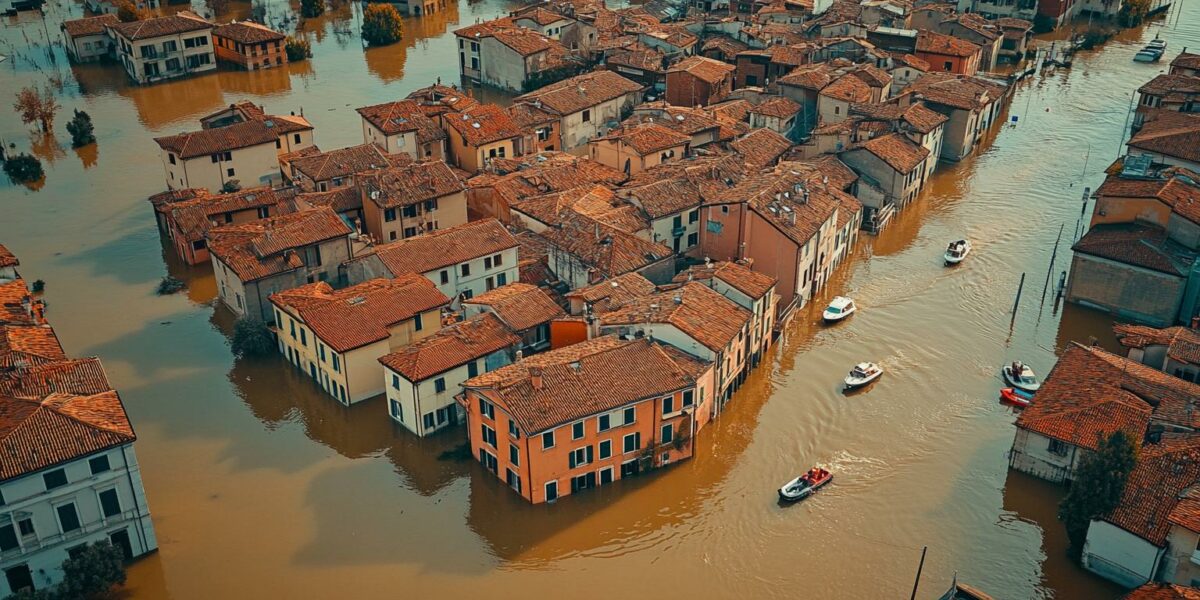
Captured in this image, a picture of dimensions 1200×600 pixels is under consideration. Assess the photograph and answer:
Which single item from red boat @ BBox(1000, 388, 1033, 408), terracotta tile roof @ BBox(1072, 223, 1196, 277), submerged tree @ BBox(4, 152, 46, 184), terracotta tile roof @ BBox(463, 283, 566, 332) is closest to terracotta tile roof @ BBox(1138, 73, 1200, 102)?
terracotta tile roof @ BBox(1072, 223, 1196, 277)

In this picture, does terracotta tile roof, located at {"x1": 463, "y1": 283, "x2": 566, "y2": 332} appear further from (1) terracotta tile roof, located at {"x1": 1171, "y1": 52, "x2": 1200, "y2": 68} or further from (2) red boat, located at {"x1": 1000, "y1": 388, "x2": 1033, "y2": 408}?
(1) terracotta tile roof, located at {"x1": 1171, "y1": 52, "x2": 1200, "y2": 68}

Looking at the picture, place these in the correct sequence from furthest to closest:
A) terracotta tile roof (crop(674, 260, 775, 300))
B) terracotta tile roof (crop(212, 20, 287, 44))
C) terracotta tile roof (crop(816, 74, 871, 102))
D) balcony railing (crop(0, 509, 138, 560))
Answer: terracotta tile roof (crop(212, 20, 287, 44)) < terracotta tile roof (crop(816, 74, 871, 102)) < terracotta tile roof (crop(674, 260, 775, 300)) < balcony railing (crop(0, 509, 138, 560))

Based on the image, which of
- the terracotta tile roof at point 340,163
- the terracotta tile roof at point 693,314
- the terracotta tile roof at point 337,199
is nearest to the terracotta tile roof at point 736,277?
the terracotta tile roof at point 693,314

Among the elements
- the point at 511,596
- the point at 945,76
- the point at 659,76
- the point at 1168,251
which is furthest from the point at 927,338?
the point at 659,76

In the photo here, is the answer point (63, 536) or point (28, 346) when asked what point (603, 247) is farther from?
point (63, 536)

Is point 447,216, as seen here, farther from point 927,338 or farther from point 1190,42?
point 1190,42

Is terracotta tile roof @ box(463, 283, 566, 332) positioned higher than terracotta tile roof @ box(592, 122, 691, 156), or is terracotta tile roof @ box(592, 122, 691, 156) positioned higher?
terracotta tile roof @ box(592, 122, 691, 156)
